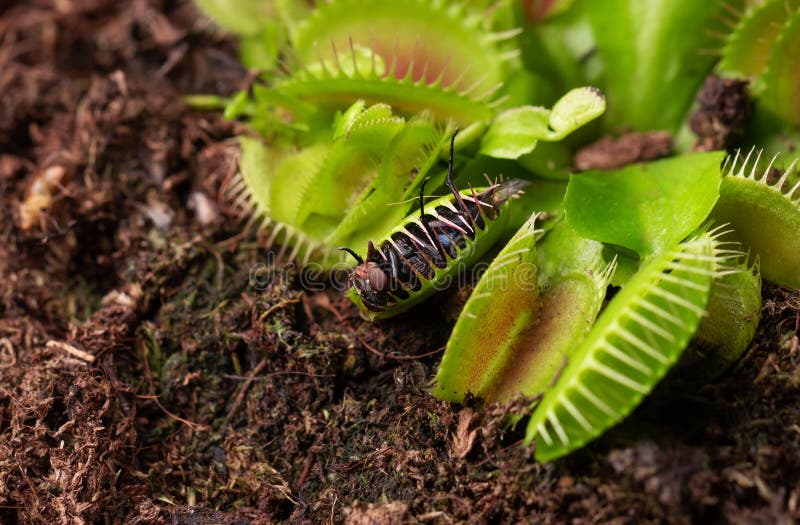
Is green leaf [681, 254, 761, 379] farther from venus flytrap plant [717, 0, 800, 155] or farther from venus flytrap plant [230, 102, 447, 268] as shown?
venus flytrap plant [230, 102, 447, 268]

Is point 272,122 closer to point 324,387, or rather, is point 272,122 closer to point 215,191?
point 215,191

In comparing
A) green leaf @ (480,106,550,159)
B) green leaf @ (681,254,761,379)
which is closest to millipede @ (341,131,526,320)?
green leaf @ (480,106,550,159)

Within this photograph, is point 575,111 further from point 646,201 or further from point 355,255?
point 355,255

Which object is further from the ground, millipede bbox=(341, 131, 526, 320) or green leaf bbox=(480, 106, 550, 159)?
green leaf bbox=(480, 106, 550, 159)

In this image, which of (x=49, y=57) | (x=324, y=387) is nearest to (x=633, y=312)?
(x=324, y=387)

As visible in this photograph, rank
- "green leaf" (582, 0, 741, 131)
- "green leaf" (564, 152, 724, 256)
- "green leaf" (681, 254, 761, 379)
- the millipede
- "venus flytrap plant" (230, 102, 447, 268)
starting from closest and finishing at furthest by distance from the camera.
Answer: "green leaf" (681, 254, 761, 379)
"green leaf" (564, 152, 724, 256)
the millipede
"venus flytrap plant" (230, 102, 447, 268)
"green leaf" (582, 0, 741, 131)

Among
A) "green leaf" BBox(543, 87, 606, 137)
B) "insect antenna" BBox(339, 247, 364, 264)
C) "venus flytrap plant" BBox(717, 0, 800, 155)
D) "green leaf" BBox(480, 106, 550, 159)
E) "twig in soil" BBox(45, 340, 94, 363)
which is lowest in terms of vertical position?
"twig in soil" BBox(45, 340, 94, 363)

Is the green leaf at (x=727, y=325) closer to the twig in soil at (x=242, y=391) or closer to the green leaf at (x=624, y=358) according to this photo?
the green leaf at (x=624, y=358)
